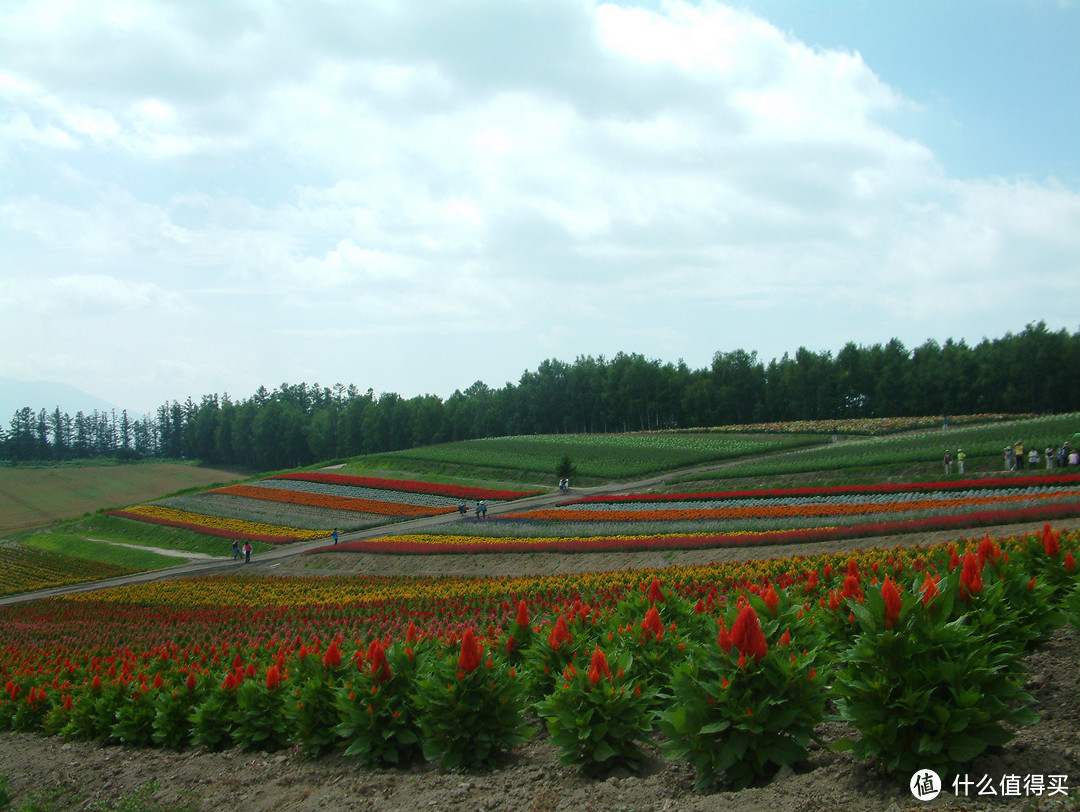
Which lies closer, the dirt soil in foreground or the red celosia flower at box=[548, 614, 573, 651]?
the dirt soil in foreground

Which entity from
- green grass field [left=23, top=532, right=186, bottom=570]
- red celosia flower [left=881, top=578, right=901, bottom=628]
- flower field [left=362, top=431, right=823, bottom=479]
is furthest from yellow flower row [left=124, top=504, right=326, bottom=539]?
red celosia flower [left=881, top=578, right=901, bottom=628]

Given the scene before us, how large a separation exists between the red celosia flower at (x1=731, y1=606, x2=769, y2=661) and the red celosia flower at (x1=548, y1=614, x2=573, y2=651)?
250 centimetres

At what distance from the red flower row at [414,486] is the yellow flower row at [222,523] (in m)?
11.8

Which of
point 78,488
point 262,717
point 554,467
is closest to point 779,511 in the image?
point 262,717

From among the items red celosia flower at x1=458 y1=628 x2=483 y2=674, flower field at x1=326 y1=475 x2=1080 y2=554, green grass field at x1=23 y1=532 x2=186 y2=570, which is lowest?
green grass field at x1=23 y1=532 x2=186 y2=570

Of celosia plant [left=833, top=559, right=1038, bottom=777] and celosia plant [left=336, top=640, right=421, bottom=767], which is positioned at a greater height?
celosia plant [left=833, top=559, right=1038, bottom=777]

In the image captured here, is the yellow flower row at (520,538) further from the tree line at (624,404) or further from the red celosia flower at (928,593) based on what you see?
the tree line at (624,404)

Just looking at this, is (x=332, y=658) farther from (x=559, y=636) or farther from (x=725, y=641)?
(x=725, y=641)

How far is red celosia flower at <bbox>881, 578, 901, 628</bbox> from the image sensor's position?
4.69 metres

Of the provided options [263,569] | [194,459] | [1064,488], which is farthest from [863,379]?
[194,459]

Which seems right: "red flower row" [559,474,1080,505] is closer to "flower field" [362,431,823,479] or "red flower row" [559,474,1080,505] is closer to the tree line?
"flower field" [362,431,823,479]

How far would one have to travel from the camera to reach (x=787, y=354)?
122 meters

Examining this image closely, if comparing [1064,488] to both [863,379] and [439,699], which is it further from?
[863,379]

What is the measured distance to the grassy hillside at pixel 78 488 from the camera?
79.9 meters
